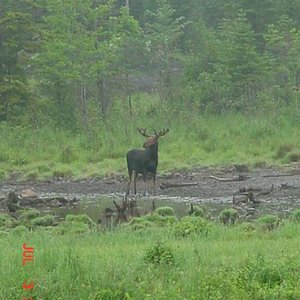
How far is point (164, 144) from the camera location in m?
29.2

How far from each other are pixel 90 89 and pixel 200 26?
24.3 feet

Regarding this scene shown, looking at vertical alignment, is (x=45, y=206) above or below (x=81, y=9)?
below

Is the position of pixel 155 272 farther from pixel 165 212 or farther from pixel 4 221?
pixel 165 212

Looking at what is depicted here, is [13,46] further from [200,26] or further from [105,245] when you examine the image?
[105,245]

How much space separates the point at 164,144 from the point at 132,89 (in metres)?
11.7

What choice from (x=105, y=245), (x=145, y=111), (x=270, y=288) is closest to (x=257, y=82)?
(x=145, y=111)

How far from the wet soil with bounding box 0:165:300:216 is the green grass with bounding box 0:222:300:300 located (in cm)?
766

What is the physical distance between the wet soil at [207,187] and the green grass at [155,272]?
7.66 m

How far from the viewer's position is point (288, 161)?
26.9 m

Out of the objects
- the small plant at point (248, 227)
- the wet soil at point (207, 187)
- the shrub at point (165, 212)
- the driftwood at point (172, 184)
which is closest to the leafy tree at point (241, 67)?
the wet soil at point (207, 187)

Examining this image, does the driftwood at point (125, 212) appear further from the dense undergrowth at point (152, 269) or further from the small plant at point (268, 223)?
the dense undergrowth at point (152, 269)

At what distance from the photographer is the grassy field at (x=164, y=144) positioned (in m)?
27.5

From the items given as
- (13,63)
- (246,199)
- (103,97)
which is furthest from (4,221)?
(103,97)

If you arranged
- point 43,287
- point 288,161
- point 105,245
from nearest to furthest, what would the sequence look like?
point 43,287 < point 105,245 < point 288,161
